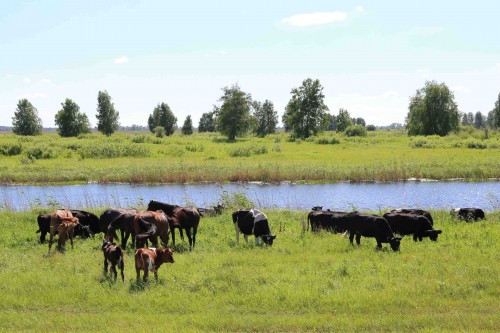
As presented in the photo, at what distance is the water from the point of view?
33906 mm

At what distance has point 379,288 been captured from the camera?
12.6 metres

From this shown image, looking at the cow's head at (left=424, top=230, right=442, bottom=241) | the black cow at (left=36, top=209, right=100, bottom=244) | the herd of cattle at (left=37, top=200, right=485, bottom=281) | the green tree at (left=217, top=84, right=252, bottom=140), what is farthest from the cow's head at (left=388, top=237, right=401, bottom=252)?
the green tree at (left=217, top=84, right=252, bottom=140)

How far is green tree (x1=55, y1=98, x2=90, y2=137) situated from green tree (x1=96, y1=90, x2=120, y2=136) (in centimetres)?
969

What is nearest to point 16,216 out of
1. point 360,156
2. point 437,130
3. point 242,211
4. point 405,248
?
point 242,211

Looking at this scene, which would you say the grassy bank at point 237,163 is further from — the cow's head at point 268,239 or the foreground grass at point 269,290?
the foreground grass at point 269,290

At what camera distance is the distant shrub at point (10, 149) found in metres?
66.5

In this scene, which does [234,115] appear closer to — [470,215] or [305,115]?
[305,115]

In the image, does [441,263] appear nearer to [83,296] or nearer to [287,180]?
[83,296]

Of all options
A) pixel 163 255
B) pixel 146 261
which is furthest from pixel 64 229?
pixel 146 261

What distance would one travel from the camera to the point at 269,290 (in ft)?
41.1

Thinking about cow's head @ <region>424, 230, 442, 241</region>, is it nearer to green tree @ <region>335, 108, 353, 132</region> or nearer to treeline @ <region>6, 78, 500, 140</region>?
treeline @ <region>6, 78, 500, 140</region>

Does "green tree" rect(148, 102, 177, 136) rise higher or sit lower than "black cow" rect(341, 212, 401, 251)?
higher

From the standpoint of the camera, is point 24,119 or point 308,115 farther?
point 24,119

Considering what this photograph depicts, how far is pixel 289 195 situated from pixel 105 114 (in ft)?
323
